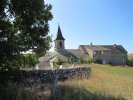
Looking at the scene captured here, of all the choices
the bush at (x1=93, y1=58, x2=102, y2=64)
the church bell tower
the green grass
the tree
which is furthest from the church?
the tree

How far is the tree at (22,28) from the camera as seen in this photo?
18281 millimetres

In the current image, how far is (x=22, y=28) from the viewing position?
2006 cm

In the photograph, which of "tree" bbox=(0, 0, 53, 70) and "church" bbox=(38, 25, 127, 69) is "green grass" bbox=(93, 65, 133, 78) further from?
A: "church" bbox=(38, 25, 127, 69)

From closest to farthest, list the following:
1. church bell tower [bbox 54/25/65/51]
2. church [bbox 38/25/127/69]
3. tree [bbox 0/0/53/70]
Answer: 1. tree [bbox 0/0/53/70]
2. church [bbox 38/25/127/69]
3. church bell tower [bbox 54/25/65/51]

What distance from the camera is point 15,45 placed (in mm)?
17922

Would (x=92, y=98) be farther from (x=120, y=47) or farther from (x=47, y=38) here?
(x=120, y=47)

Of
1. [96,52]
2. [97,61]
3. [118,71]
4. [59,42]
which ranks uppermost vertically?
[59,42]

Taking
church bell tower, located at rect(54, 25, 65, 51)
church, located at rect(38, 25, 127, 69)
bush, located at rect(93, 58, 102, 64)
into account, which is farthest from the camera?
church bell tower, located at rect(54, 25, 65, 51)

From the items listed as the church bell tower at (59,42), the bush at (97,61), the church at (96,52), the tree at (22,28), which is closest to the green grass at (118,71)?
the tree at (22,28)

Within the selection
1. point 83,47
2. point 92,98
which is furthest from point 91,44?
point 92,98

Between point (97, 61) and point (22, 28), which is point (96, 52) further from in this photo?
point (22, 28)

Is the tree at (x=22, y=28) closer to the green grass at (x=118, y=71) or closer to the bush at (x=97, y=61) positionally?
the green grass at (x=118, y=71)

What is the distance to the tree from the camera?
60.0 feet

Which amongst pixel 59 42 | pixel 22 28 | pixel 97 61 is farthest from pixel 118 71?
pixel 59 42
